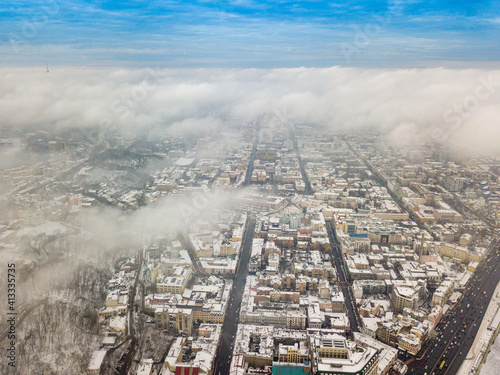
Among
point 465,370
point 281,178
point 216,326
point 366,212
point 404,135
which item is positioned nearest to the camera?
point 465,370

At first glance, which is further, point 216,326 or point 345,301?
point 345,301

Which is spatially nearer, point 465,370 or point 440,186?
point 465,370

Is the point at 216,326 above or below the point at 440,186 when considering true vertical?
below

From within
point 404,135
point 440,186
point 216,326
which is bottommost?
point 216,326

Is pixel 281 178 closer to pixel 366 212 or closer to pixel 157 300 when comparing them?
pixel 366 212

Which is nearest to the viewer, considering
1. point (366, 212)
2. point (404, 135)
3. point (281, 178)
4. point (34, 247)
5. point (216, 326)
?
point (216, 326)

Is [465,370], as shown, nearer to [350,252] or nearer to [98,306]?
[350,252]

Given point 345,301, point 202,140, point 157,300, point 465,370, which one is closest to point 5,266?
point 157,300

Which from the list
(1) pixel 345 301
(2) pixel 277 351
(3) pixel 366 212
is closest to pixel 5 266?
(2) pixel 277 351

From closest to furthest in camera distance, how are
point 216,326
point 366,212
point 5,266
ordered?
point 216,326 < point 5,266 < point 366,212
